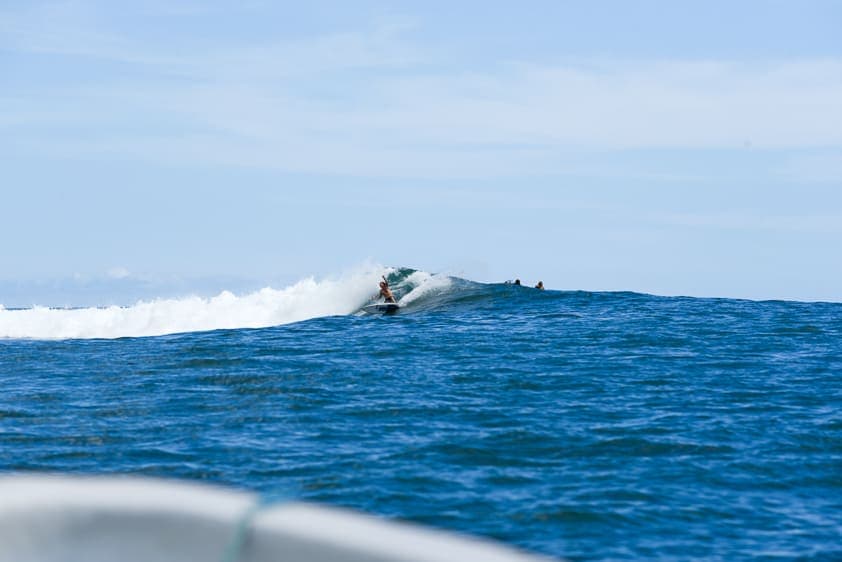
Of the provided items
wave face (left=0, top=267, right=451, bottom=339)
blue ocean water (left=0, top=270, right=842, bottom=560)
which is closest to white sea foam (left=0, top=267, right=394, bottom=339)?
wave face (left=0, top=267, right=451, bottom=339)

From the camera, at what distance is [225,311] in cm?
4584

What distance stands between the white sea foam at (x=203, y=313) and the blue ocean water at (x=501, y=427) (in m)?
14.7

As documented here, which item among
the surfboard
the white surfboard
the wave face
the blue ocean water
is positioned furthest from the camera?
the wave face

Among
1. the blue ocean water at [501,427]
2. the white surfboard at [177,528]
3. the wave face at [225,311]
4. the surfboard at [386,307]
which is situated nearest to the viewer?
the white surfboard at [177,528]

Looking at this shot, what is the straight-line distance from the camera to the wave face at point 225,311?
1735 inches

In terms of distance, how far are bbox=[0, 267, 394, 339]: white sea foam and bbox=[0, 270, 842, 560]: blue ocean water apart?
1466 cm

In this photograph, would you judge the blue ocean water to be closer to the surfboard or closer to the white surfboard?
the white surfboard

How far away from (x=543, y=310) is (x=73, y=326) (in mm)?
23482

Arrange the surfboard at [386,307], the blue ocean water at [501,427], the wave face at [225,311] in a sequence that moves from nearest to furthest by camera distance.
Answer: the blue ocean water at [501,427] < the surfboard at [386,307] < the wave face at [225,311]

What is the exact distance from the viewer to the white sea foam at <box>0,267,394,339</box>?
4416cm

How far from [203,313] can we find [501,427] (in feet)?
106

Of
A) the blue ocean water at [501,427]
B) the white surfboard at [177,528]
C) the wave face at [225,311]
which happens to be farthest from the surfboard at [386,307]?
the white surfboard at [177,528]

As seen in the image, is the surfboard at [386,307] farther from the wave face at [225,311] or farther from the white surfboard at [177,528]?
the white surfboard at [177,528]

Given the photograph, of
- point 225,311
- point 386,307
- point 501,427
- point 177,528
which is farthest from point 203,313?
point 177,528
